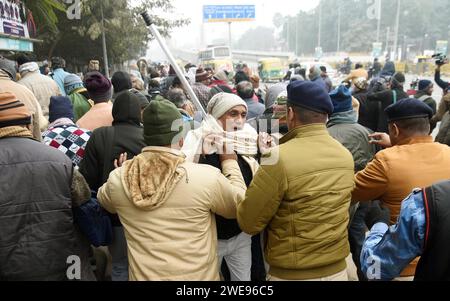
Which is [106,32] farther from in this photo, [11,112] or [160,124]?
[160,124]

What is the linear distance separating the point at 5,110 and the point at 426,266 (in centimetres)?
215

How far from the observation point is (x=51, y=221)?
216 cm

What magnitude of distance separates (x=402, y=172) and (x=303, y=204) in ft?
2.25

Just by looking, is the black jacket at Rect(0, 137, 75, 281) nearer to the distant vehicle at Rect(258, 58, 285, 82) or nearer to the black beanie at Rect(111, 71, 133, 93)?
the black beanie at Rect(111, 71, 133, 93)

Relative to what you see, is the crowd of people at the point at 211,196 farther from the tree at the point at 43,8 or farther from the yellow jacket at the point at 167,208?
the tree at the point at 43,8

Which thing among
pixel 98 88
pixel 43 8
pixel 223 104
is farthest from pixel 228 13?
pixel 223 104

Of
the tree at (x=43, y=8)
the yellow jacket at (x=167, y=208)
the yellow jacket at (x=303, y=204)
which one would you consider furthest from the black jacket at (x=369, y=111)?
the yellow jacket at (x=167, y=208)

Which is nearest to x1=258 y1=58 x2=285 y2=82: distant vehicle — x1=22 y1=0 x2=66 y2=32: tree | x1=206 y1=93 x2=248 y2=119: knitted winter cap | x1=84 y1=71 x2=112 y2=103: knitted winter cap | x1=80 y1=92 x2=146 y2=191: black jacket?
x1=22 y1=0 x2=66 y2=32: tree

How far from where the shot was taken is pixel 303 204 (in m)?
2.06

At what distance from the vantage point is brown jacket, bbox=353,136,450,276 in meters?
2.28

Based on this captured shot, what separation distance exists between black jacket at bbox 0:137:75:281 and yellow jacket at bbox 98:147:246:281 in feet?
1.02

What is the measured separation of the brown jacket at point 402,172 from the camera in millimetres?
2277
